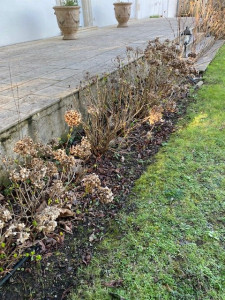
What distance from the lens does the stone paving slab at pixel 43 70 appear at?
2252mm

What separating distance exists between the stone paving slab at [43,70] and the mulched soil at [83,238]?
75 centimetres

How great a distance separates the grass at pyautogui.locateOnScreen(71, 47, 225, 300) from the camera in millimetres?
1423

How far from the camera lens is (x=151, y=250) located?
5.30 feet

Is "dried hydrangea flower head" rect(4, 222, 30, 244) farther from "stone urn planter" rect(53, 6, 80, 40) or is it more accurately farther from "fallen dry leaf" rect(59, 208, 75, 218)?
"stone urn planter" rect(53, 6, 80, 40)

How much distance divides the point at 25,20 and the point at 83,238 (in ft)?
17.6

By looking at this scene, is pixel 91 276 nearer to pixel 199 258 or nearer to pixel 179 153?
pixel 199 258

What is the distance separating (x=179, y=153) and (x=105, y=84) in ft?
3.56

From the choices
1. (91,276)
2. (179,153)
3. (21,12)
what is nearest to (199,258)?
(91,276)

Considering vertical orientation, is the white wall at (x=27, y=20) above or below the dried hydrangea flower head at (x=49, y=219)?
above

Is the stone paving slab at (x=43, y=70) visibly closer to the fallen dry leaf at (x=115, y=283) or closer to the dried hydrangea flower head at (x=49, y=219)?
the dried hydrangea flower head at (x=49, y=219)

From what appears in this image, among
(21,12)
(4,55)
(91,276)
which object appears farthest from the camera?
(21,12)

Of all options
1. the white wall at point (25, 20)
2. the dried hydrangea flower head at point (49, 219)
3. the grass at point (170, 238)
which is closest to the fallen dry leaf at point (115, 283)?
the grass at point (170, 238)

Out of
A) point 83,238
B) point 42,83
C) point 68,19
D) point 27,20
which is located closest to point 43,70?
point 42,83

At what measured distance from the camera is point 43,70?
3.44m
